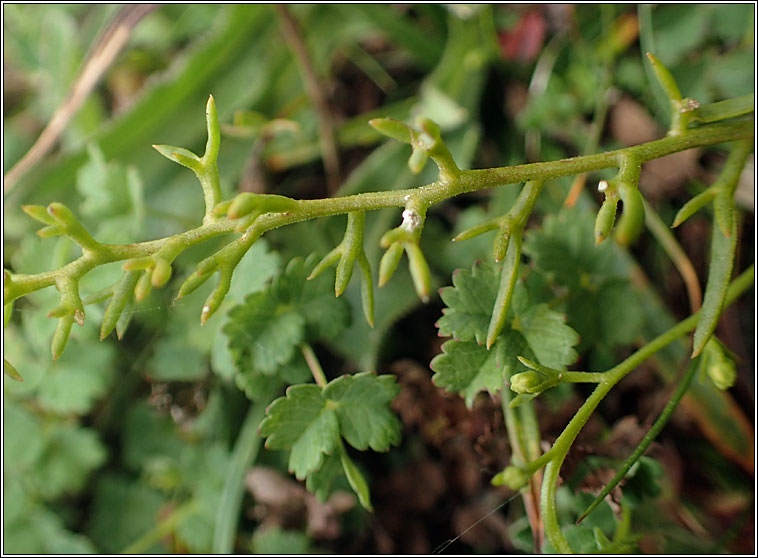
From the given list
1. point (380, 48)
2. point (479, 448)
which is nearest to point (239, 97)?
point (380, 48)

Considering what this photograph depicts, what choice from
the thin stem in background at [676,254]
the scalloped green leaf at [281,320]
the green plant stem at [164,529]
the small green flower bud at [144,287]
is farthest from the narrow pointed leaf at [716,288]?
the green plant stem at [164,529]

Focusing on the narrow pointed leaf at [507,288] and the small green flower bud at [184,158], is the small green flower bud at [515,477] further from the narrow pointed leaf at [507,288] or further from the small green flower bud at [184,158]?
the small green flower bud at [184,158]

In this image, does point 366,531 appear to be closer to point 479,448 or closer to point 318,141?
point 479,448

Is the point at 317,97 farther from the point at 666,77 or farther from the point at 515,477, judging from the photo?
the point at 515,477

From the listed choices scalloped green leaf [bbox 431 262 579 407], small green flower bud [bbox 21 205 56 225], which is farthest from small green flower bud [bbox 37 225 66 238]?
scalloped green leaf [bbox 431 262 579 407]

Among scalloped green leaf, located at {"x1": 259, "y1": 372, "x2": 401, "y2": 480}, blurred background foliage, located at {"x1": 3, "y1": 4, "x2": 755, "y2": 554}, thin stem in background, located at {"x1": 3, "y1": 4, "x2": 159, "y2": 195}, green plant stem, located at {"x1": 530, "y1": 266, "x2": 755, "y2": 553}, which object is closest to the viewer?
green plant stem, located at {"x1": 530, "y1": 266, "x2": 755, "y2": 553}

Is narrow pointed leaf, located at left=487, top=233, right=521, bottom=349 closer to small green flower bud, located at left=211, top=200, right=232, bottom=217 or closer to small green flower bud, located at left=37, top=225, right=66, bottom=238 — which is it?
small green flower bud, located at left=211, top=200, right=232, bottom=217
